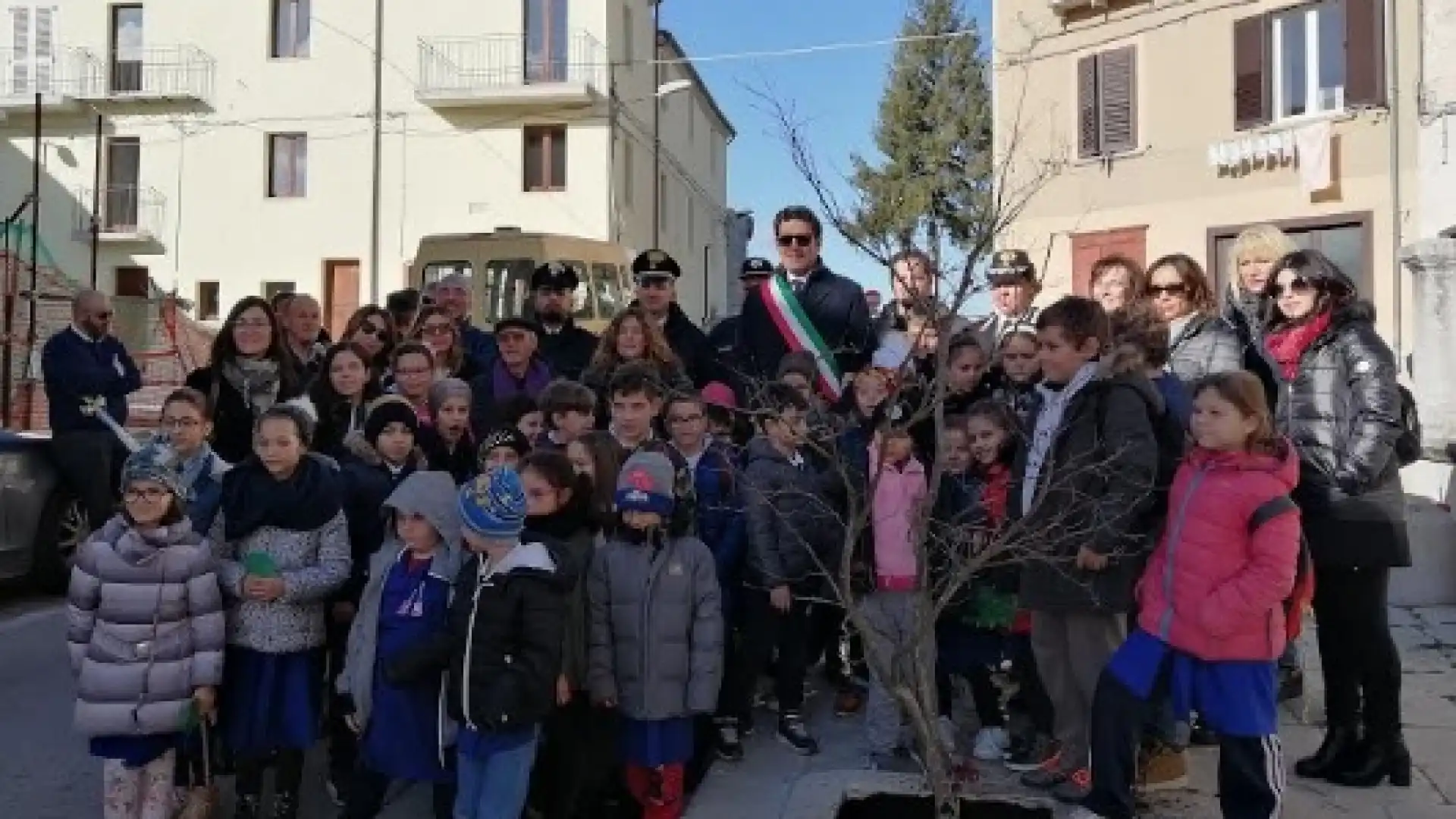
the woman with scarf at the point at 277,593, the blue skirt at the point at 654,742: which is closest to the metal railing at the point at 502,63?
the woman with scarf at the point at 277,593

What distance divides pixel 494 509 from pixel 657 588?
2.26 ft

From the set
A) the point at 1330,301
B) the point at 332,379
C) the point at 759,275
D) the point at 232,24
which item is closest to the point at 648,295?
the point at 759,275

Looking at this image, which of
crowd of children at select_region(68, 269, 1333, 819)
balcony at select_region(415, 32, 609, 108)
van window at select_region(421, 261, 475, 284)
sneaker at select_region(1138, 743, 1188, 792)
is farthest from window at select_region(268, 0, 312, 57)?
sneaker at select_region(1138, 743, 1188, 792)

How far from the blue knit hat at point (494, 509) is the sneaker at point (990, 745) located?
1.93 metres

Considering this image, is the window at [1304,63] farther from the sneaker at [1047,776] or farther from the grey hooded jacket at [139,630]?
the grey hooded jacket at [139,630]

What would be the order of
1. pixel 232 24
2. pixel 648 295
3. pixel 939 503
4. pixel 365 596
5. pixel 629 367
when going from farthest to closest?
pixel 232 24 < pixel 648 295 < pixel 629 367 < pixel 939 503 < pixel 365 596

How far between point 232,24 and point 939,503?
2545 centimetres

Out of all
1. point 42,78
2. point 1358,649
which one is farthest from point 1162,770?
point 42,78

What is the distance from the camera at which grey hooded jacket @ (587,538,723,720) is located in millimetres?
4051

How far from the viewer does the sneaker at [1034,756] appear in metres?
4.20

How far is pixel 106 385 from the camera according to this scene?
7.74 metres

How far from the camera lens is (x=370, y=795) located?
4.01 meters

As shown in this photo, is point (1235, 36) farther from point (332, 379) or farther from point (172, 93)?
point (172, 93)

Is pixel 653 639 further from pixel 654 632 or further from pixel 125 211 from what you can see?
pixel 125 211
